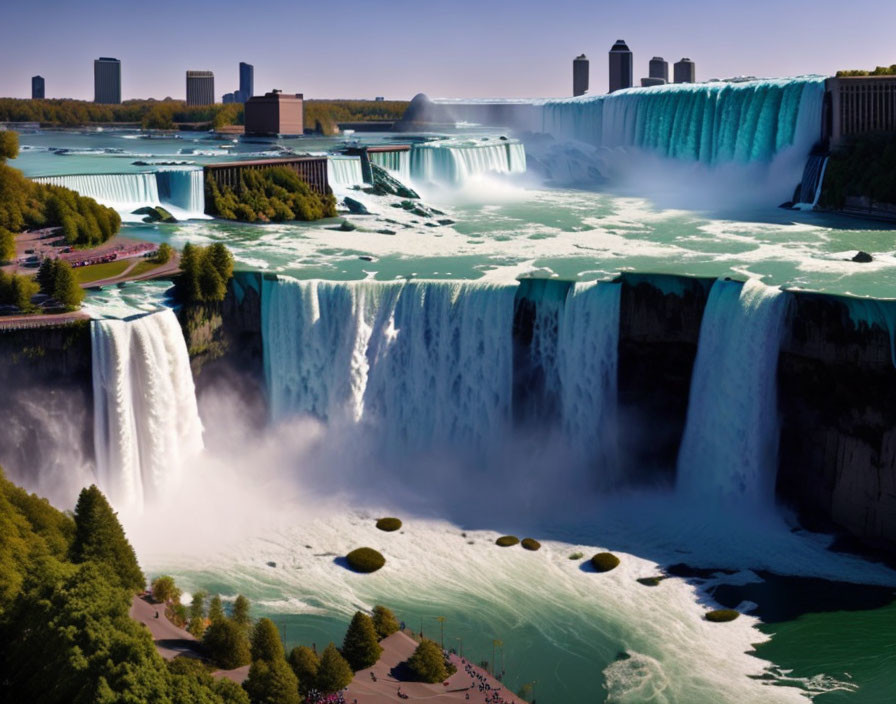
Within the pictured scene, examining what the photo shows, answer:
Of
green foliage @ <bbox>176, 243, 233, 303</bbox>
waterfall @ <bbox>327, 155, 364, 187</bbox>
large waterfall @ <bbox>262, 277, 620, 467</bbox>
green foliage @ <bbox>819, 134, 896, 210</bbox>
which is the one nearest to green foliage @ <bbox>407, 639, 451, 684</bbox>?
large waterfall @ <bbox>262, 277, 620, 467</bbox>

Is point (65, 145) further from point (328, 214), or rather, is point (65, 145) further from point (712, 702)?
point (712, 702)

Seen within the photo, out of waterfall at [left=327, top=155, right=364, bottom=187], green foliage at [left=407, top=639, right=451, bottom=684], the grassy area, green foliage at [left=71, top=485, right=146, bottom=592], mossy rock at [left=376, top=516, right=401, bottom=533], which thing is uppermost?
waterfall at [left=327, top=155, right=364, bottom=187]

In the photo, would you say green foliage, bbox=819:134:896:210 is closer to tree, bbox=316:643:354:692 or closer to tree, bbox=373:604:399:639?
tree, bbox=373:604:399:639

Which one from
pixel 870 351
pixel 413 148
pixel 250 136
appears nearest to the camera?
pixel 870 351

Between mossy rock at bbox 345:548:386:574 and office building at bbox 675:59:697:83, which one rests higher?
office building at bbox 675:59:697:83

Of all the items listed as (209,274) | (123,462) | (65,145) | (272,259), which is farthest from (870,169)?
(65,145)

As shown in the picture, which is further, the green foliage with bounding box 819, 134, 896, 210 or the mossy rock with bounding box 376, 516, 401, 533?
the green foliage with bounding box 819, 134, 896, 210
